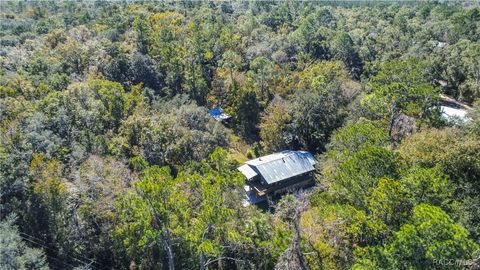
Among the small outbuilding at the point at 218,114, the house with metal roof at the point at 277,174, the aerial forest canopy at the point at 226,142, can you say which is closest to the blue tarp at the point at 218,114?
the small outbuilding at the point at 218,114

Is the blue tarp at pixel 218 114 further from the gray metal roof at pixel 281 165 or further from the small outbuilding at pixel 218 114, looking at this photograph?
the gray metal roof at pixel 281 165

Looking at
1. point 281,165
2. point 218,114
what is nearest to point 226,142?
point 281,165

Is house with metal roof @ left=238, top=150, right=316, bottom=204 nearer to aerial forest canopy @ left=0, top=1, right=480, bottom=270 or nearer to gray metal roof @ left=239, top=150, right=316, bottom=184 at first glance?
gray metal roof @ left=239, top=150, right=316, bottom=184

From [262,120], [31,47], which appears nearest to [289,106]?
[262,120]

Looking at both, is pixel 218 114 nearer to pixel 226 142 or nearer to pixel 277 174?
pixel 226 142

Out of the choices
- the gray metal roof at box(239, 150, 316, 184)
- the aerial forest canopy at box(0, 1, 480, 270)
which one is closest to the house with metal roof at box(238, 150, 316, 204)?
the gray metal roof at box(239, 150, 316, 184)
